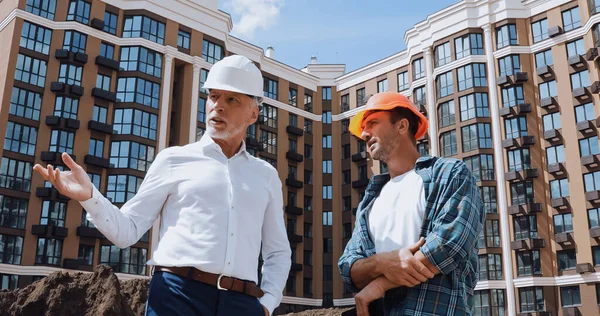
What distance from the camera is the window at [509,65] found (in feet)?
141

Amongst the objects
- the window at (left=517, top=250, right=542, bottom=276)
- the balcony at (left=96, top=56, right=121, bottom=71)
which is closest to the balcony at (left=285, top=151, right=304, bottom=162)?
the balcony at (left=96, top=56, right=121, bottom=71)

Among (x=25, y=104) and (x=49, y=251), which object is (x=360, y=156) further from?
(x=25, y=104)

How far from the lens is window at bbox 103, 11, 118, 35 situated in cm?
4106

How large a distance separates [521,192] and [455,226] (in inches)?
1602

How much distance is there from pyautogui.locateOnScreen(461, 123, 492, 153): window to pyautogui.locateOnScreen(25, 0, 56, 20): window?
96.1ft

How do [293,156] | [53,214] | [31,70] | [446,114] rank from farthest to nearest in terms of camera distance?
1. [293,156]
2. [446,114]
3. [31,70]
4. [53,214]

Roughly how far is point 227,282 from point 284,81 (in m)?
49.8

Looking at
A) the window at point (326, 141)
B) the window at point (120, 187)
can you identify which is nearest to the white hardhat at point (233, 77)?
the window at point (120, 187)

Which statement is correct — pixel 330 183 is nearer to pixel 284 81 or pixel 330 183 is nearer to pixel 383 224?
pixel 284 81

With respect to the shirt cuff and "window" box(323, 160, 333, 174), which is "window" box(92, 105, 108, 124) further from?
A: the shirt cuff

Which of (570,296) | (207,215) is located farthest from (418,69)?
(207,215)

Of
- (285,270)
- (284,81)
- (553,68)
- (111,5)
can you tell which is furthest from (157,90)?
(285,270)

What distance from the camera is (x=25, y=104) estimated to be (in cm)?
3709

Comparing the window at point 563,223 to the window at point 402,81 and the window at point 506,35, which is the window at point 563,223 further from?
the window at point 402,81
